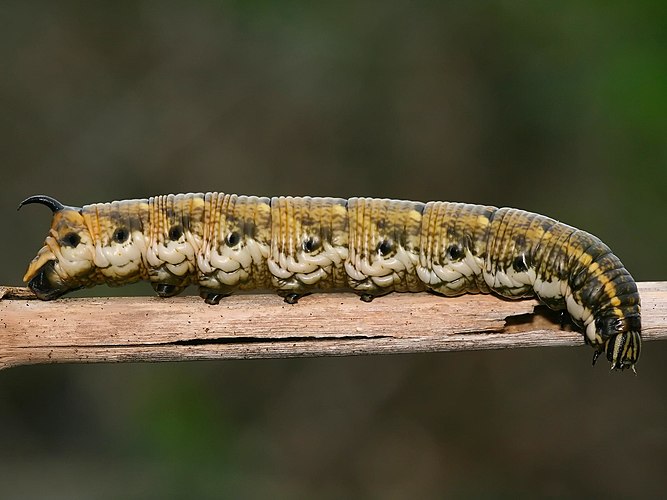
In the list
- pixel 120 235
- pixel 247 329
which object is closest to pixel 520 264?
pixel 247 329

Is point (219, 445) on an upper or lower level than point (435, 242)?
lower

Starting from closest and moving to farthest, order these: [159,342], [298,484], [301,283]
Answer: [159,342], [301,283], [298,484]

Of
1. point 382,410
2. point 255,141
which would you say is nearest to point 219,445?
point 382,410

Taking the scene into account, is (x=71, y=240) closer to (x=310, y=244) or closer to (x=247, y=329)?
(x=247, y=329)

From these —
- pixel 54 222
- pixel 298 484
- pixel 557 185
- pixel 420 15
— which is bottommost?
pixel 298 484

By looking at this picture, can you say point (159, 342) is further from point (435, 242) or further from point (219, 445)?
point (219, 445)
